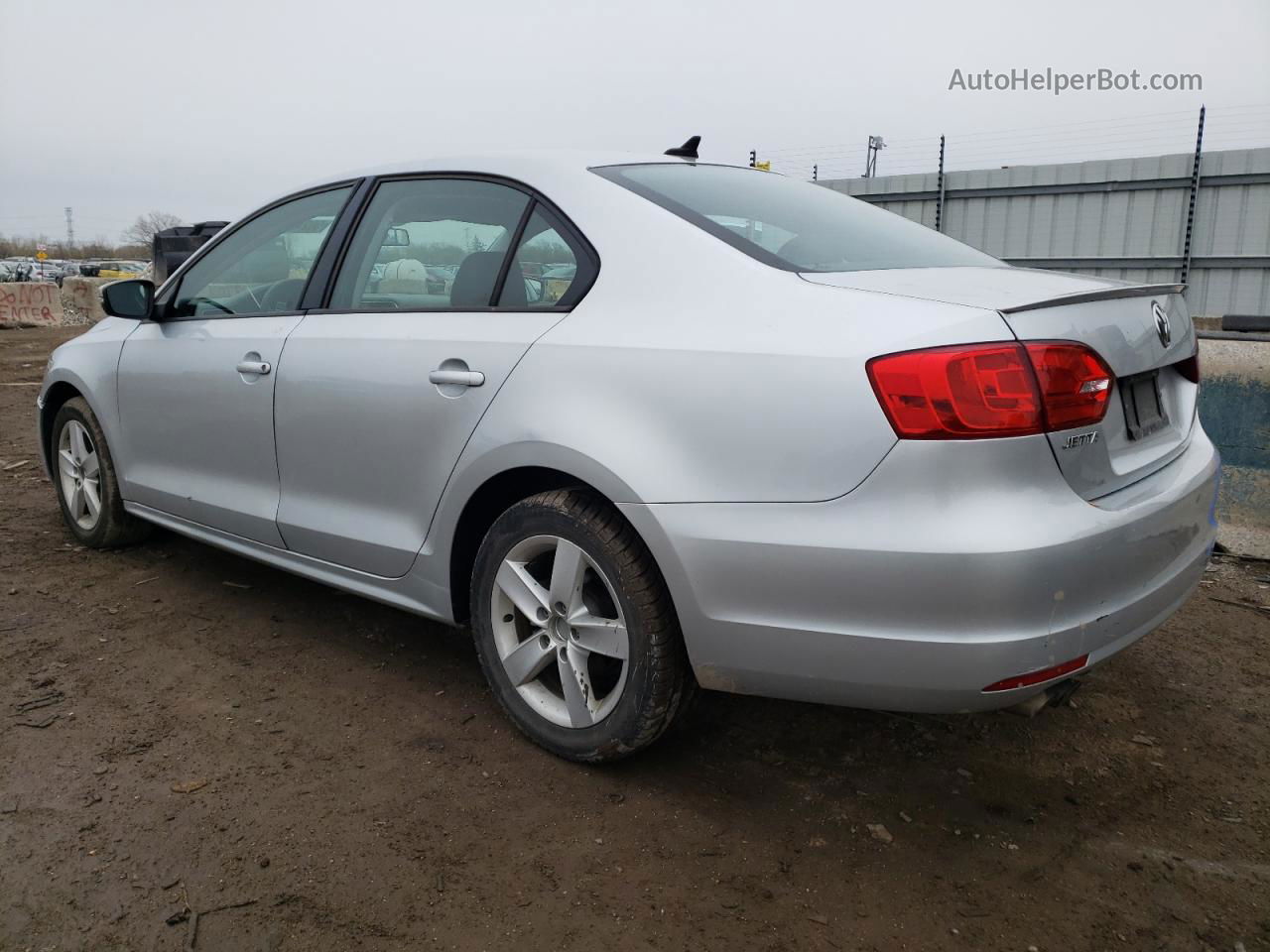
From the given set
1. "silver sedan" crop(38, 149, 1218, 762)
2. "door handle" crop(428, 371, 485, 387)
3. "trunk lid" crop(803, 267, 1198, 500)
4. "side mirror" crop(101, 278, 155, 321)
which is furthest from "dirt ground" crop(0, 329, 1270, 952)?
"side mirror" crop(101, 278, 155, 321)

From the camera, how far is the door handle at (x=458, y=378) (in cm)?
258

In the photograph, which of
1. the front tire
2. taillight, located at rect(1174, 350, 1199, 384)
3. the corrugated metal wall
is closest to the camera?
the front tire

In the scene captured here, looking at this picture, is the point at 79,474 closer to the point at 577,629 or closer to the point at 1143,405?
the point at 577,629

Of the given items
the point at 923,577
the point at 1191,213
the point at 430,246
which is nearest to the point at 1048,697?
the point at 923,577

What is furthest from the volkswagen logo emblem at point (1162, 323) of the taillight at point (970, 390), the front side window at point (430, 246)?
the front side window at point (430, 246)

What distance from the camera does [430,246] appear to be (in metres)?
2.99

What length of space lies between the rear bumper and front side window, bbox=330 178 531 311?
3.18 feet

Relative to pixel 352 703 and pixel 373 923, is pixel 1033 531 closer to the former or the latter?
pixel 373 923

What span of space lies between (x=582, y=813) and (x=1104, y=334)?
163 centimetres

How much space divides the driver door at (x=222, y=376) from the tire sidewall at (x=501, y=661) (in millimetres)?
996

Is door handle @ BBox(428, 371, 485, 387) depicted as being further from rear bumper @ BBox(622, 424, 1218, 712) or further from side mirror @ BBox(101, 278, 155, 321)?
side mirror @ BBox(101, 278, 155, 321)

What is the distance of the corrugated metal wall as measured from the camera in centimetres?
1120

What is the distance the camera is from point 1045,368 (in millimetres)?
1947

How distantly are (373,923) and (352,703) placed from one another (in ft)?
3.54
